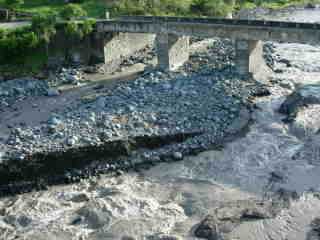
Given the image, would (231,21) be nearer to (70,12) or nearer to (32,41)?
(70,12)

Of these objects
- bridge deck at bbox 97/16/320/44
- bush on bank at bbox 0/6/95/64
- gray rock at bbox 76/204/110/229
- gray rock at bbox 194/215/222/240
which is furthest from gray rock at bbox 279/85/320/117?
bush on bank at bbox 0/6/95/64

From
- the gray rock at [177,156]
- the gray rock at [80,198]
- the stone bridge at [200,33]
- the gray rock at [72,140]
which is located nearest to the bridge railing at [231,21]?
the stone bridge at [200,33]

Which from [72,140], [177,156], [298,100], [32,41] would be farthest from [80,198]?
[32,41]

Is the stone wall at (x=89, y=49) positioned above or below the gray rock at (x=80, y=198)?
above

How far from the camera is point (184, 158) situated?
3384 cm

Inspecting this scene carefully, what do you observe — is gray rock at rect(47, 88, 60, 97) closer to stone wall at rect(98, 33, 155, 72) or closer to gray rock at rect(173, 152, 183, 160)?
stone wall at rect(98, 33, 155, 72)

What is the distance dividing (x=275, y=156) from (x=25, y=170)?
16.7 metres

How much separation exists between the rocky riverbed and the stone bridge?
7.90ft

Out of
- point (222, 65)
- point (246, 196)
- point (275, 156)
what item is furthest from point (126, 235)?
point (222, 65)

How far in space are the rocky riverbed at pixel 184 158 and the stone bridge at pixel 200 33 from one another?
241cm

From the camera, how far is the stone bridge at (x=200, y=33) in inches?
1718

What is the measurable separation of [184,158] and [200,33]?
1904cm

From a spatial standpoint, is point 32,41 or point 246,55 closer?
point 246,55

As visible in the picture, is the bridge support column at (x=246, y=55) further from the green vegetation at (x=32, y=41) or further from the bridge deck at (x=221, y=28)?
the green vegetation at (x=32, y=41)
